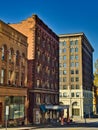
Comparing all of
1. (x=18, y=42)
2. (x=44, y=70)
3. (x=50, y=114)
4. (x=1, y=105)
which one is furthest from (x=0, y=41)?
(x=50, y=114)

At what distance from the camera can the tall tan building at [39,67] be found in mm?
56844

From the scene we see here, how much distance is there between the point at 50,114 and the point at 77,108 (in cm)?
4446

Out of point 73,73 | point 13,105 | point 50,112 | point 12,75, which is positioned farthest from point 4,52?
point 73,73

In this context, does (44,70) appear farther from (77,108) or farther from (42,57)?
(77,108)

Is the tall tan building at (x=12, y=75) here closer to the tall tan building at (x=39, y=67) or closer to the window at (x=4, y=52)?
the window at (x=4, y=52)

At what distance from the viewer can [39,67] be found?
61156 mm

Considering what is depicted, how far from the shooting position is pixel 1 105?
43000mm

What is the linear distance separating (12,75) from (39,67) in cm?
1409

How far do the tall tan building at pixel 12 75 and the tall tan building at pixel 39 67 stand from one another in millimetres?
4029

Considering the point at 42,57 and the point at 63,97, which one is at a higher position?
the point at 42,57

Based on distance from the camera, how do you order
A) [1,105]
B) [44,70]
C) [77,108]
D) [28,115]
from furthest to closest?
[77,108] → [44,70] → [28,115] → [1,105]

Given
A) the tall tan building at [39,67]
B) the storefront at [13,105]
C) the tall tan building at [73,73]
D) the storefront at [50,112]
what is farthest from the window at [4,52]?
the tall tan building at [73,73]

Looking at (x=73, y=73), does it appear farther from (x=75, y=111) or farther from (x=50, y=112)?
(x=50, y=112)

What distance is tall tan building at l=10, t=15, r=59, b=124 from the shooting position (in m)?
56.8
